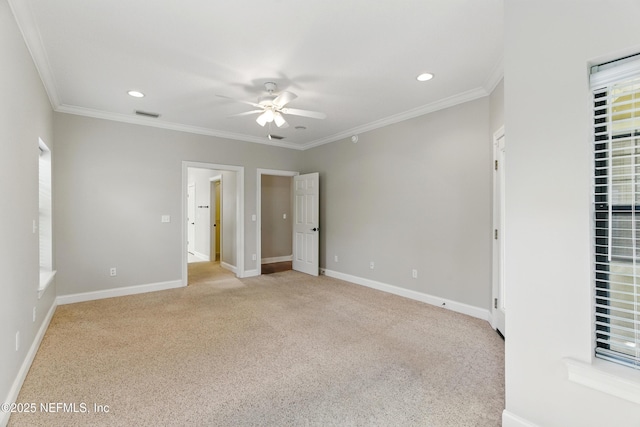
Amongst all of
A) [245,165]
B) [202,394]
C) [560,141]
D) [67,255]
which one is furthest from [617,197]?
[67,255]

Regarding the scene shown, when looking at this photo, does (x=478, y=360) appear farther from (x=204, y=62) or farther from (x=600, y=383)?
(x=204, y=62)

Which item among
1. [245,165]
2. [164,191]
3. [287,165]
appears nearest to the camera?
[164,191]

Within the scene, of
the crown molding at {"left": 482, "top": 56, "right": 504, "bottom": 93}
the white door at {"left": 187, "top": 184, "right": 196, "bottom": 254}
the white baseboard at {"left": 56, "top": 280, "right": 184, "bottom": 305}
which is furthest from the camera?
the white door at {"left": 187, "top": 184, "right": 196, "bottom": 254}

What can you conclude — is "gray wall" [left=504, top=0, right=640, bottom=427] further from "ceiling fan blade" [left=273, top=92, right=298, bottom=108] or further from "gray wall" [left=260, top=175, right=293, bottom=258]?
"gray wall" [left=260, top=175, right=293, bottom=258]

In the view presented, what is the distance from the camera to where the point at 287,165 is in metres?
6.06

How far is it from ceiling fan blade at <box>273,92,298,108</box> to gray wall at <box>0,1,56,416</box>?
1989 millimetres

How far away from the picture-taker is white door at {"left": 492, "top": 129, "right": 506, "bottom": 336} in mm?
3033

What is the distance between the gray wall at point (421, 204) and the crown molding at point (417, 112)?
0.07m

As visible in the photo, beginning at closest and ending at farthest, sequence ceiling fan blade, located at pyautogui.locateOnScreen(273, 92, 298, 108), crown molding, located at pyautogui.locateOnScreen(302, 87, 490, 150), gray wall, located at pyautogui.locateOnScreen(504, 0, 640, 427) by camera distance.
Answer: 1. gray wall, located at pyautogui.locateOnScreen(504, 0, 640, 427)
2. ceiling fan blade, located at pyautogui.locateOnScreen(273, 92, 298, 108)
3. crown molding, located at pyautogui.locateOnScreen(302, 87, 490, 150)

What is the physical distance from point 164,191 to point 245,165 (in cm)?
149

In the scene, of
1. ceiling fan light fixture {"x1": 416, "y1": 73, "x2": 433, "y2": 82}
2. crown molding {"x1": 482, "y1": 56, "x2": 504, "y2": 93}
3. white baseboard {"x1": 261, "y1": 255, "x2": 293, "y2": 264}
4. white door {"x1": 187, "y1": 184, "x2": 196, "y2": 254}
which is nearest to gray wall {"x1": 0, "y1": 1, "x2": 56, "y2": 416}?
ceiling fan light fixture {"x1": 416, "y1": 73, "x2": 433, "y2": 82}

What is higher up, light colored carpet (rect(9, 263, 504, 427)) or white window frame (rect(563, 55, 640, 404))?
white window frame (rect(563, 55, 640, 404))

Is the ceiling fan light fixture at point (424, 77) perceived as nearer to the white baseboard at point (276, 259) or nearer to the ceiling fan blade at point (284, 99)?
the ceiling fan blade at point (284, 99)

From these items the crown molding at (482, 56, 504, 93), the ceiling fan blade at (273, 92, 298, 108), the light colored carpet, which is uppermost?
the crown molding at (482, 56, 504, 93)
